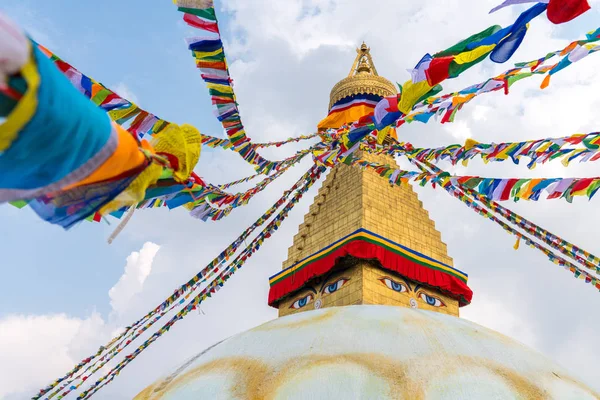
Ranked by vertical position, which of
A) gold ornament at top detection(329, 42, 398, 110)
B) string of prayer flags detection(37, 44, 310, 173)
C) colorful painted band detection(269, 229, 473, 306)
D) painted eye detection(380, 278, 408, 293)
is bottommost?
string of prayer flags detection(37, 44, 310, 173)

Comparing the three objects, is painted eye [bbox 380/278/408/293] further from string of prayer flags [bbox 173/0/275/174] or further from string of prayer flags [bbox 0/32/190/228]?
string of prayer flags [bbox 0/32/190/228]

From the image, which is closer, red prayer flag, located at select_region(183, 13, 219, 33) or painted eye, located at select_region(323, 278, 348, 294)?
red prayer flag, located at select_region(183, 13, 219, 33)

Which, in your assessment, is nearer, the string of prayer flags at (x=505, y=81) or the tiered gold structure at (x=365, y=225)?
the string of prayer flags at (x=505, y=81)

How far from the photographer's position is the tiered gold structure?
7.54 m

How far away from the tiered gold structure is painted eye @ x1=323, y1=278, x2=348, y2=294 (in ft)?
0.25

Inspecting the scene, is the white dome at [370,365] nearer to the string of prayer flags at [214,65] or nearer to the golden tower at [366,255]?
the golden tower at [366,255]

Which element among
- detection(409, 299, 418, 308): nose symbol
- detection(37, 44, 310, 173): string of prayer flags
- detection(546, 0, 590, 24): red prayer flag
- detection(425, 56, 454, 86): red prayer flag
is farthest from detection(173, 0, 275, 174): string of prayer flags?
detection(409, 299, 418, 308): nose symbol

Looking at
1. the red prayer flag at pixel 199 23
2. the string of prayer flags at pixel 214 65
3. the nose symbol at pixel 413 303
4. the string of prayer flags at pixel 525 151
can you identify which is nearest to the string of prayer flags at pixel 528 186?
the string of prayer flags at pixel 525 151

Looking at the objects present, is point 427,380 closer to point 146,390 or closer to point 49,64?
point 146,390

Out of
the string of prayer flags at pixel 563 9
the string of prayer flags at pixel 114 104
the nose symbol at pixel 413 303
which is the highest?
the nose symbol at pixel 413 303

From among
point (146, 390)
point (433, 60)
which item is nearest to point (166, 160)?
point (433, 60)

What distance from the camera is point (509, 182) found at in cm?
571

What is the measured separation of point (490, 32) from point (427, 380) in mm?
2914

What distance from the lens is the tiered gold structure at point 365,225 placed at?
7535mm
